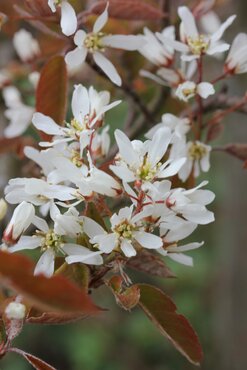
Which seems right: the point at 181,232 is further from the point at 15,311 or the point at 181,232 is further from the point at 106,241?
the point at 15,311

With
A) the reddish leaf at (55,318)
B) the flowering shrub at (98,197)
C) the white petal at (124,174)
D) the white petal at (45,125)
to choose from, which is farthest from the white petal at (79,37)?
the reddish leaf at (55,318)

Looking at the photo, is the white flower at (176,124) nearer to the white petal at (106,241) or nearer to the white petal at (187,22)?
the white petal at (187,22)

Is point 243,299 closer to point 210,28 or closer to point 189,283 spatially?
point 189,283

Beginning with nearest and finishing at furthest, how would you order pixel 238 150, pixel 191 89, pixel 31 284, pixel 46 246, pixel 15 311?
pixel 31 284
pixel 15 311
pixel 46 246
pixel 191 89
pixel 238 150

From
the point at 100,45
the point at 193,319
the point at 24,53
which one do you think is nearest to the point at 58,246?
the point at 100,45

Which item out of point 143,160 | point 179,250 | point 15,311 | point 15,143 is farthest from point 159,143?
point 15,143

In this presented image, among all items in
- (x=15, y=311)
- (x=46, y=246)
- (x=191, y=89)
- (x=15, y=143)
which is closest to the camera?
(x=15, y=311)
